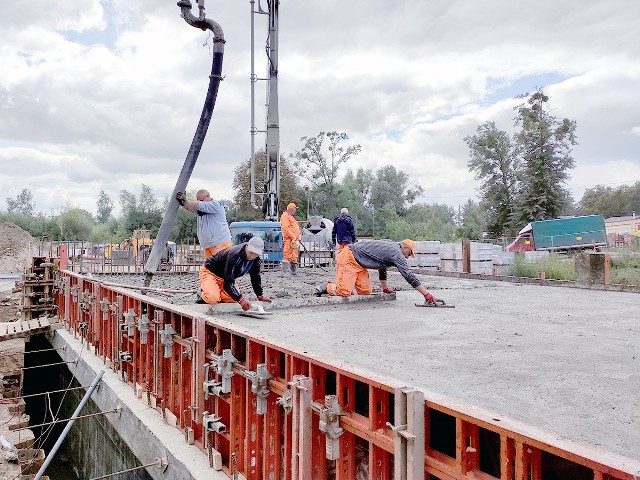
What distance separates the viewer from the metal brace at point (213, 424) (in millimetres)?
3682

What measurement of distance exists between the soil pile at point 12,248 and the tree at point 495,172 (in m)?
33.8

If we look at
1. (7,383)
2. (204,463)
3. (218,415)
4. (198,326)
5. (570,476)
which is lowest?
(7,383)

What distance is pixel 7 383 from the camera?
9320 mm

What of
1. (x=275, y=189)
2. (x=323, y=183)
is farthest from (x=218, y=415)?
(x=323, y=183)

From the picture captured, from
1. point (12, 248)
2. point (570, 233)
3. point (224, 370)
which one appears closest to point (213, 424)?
point (224, 370)

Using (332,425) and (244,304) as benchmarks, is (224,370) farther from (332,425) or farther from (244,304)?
(244,304)

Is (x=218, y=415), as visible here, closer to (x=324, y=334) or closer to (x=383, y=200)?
(x=324, y=334)

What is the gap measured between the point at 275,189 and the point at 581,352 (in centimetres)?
1317

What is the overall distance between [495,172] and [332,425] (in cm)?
3960

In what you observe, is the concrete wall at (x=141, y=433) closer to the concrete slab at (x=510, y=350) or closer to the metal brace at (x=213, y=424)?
the metal brace at (x=213, y=424)

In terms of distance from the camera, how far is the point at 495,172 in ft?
129

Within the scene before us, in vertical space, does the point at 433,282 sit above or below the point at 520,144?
below

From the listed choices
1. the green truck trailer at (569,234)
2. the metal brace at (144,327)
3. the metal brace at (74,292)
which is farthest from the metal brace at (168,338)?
A: the green truck trailer at (569,234)

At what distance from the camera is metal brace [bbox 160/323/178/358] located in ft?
15.1
